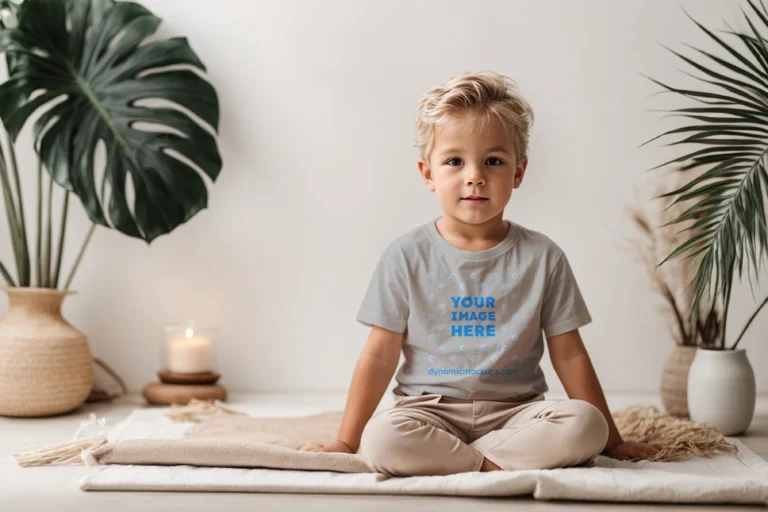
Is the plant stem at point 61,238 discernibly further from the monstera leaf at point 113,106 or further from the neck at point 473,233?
the neck at point 473,233

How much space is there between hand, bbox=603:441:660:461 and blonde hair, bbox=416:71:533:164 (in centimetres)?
56

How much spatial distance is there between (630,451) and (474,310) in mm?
386

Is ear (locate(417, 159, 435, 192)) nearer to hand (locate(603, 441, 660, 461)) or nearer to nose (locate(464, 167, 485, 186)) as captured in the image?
nose (locate(464, 167, 485, 186))

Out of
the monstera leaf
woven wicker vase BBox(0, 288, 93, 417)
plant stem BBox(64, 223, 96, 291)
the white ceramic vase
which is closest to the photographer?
the white ceramic vase

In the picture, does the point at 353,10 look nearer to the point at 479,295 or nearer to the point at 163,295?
the point at 163,295

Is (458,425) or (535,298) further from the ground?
(535,298)

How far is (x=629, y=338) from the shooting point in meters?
2.51

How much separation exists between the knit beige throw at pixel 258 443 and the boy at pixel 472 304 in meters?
0.08

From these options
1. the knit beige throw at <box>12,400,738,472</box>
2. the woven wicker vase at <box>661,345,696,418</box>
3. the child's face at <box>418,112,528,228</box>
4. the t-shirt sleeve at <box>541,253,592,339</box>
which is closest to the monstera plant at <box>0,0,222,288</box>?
the knit beige throw at <box>12,400,738,472</box>

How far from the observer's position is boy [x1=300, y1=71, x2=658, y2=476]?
165 cm

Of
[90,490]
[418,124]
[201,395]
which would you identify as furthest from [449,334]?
[201,395]

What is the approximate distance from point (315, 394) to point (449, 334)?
938 millimetres

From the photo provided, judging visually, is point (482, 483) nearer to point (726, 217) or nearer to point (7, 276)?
point (726, 217)

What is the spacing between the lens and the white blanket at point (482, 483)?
4.66 feet
